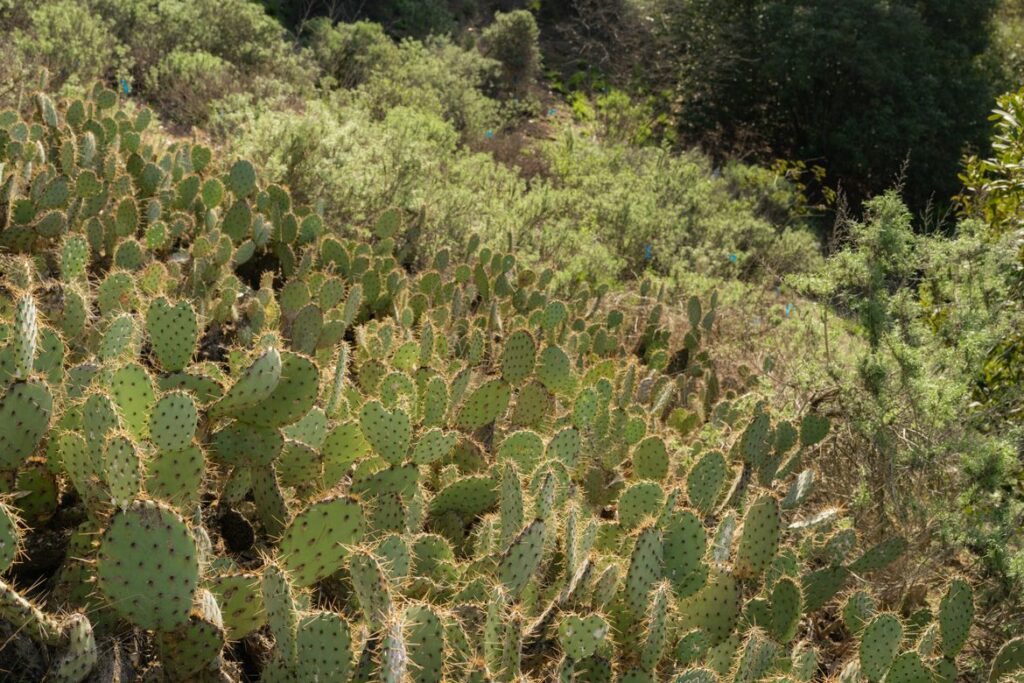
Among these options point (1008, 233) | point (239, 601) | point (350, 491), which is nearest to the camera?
point (239, 601)

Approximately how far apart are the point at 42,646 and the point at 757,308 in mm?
6192

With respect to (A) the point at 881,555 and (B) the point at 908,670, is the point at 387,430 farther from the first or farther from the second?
(A) the point at 881,555

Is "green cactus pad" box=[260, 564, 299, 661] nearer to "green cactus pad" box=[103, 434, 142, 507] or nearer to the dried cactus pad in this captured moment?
the dried cactus pad

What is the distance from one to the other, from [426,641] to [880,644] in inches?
53.2

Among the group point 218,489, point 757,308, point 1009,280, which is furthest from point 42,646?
point 757,308

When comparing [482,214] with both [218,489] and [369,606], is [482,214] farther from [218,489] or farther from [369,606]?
[369,606]

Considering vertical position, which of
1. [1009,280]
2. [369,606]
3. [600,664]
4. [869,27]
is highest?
[869,27]

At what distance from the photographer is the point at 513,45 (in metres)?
15.2

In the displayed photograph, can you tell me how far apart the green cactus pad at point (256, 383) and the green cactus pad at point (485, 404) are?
1.07 meters

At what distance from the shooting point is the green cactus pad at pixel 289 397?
2.30 m

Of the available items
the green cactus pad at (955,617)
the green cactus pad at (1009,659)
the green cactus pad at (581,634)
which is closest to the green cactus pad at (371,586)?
the green cactus pad at (581,634)

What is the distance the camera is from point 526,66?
15.4 m

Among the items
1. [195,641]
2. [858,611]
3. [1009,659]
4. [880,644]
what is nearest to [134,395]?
[195,641]

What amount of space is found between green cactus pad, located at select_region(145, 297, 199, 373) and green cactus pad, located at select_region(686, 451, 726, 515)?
66.2 inches
